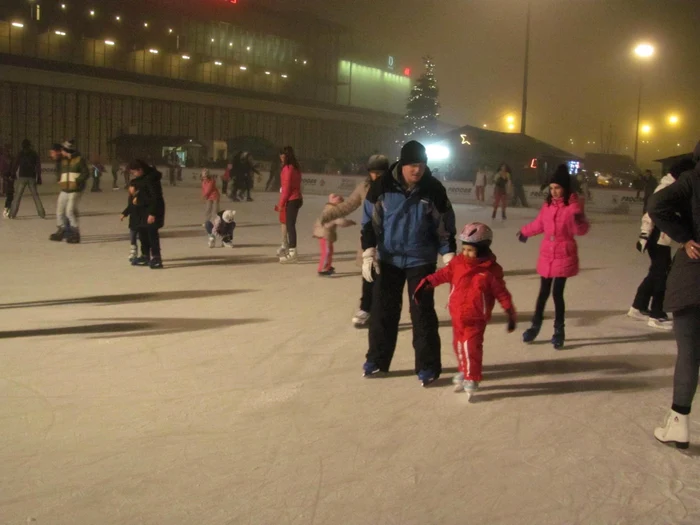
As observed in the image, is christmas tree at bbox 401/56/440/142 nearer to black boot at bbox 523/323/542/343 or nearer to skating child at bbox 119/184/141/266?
skating child at bbox 119/184/141/266

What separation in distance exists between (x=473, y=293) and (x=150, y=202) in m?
6.24

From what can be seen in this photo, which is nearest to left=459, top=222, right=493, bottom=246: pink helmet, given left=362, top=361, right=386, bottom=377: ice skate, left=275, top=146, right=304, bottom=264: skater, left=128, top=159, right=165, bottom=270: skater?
left=362, top=361, right=386, bottom=377: ice skate

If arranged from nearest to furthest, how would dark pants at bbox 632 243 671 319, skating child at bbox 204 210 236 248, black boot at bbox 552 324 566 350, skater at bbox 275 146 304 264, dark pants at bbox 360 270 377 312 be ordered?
1. black boot at bbox 552 324 566 350
2. dark pants at bbox 360 270 377 312
3. dark pants at bbox 632 243 671 319
4. skater at bbox 275 146 304 264
5. skating child at bbox 204 210 236 248

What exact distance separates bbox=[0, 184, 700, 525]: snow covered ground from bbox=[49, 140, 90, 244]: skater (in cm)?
400

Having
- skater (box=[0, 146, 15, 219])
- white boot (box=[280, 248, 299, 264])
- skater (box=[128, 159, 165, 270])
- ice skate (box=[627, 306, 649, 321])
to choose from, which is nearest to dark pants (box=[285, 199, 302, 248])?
white boot (box=[280, 248, 299, 264])

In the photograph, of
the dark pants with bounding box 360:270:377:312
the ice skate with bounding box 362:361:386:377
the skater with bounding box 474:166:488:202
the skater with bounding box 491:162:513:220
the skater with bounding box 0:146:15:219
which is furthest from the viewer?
the skater with bounding box 474:166:488:202

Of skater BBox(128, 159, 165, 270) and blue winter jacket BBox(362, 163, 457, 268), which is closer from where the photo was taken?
blue winter jacket BBox(362, 163, 457, 268)

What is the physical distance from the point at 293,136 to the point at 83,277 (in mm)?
51538

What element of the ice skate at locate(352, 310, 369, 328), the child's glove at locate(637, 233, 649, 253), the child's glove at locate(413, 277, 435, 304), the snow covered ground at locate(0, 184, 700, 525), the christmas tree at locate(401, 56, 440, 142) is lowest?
the snow covered ground at locate(0, 184, 700, 525)

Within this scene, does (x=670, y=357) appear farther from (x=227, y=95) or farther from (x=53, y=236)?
(x=227, y=95)

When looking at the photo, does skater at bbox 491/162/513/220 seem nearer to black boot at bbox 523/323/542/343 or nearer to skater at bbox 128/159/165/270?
skater at bbox 128/159/165/270

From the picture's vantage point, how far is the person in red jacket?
4660mm

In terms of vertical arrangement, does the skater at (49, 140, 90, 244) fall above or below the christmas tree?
below

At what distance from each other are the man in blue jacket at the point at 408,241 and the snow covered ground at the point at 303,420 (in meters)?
0.34
